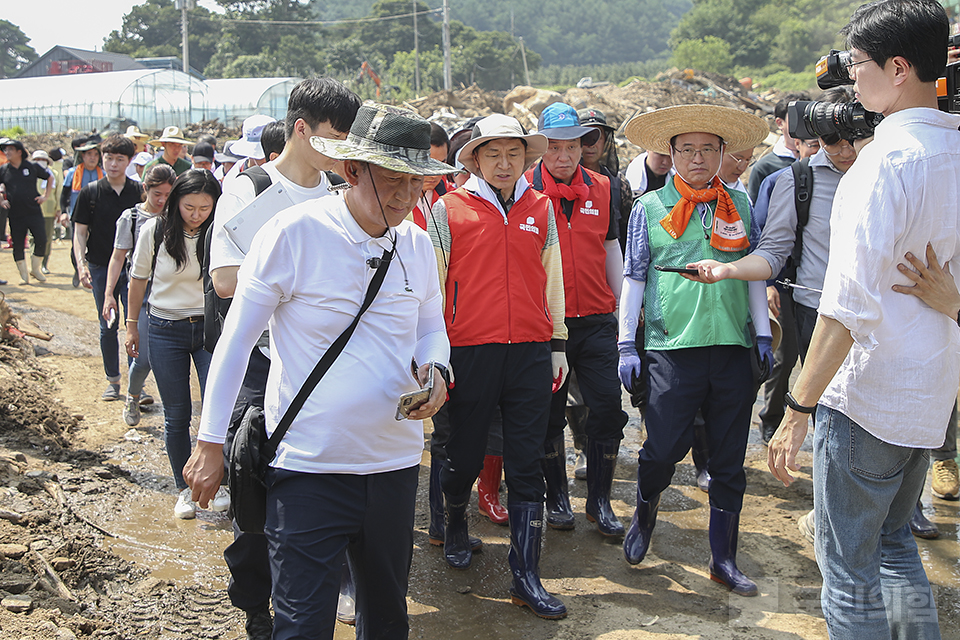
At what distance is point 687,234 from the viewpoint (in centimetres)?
390

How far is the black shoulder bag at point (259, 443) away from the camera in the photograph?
2365mm

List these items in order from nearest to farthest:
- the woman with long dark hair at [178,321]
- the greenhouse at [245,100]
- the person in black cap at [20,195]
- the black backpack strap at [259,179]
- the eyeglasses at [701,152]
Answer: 1. the black backpack strap at [259,179]
2. the eyeglasses at [701,152]
3. the woman with long dark hair at [178,321]
4. the person in black cap at [20,195]
5. the greenhouse at [245,100]

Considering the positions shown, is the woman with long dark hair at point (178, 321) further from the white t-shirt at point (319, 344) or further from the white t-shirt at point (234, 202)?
the white t-shirt at point (319, 344)

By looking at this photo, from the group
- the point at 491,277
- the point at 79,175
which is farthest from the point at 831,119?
the point at 79,175

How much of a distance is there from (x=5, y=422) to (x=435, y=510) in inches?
126

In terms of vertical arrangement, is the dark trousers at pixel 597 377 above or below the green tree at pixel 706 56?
below

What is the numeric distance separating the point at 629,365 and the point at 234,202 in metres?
1.94

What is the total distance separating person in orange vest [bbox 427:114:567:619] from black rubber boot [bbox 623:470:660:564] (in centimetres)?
59

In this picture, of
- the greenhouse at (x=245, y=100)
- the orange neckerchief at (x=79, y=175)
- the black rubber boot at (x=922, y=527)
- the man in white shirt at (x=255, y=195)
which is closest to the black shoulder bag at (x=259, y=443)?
the man in white shirt at (x=255, y=195)

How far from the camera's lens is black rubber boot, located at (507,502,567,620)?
371 centimetres

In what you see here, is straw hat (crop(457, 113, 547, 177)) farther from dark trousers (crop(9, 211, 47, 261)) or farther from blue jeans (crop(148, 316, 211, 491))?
dark trousers (crop(9, 211, 47, 261))

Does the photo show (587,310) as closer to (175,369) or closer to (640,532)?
(640,532)

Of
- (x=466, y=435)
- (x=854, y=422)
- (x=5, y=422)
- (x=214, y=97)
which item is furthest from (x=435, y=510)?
(x=214, y=97)

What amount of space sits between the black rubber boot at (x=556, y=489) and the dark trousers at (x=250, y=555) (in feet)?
6.39
